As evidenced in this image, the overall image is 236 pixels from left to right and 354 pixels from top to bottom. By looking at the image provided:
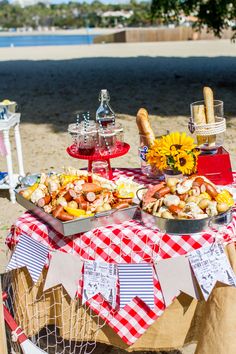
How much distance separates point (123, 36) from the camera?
37219 mm

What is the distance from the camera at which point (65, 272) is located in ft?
8.76

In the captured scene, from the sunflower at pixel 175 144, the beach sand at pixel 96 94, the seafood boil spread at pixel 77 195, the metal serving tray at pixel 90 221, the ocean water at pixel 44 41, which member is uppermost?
the sunflower at pixel 175 144

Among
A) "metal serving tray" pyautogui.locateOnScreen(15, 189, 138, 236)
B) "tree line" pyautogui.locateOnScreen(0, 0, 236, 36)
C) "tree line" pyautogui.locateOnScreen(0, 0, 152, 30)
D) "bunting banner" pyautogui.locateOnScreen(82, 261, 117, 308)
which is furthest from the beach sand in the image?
"tree line" pyautogui.locateOnScreen(0, 0, 152, 30)

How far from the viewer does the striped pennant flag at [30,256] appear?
2742 millimetres

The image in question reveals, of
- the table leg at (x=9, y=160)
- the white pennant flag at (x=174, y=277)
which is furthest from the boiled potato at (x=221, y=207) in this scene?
the table leg at (x=9, y=160)

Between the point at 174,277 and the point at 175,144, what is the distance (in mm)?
704

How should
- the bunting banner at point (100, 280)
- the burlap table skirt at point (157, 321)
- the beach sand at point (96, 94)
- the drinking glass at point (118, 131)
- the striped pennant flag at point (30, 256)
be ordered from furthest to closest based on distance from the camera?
the beach sand at point (96, 94)
the drinking glass at point (118, 131)
the striped pennant flag at point (30, 256)
the bunting banner at point (100, 280)
the burlap table skirt at point (157, 321)

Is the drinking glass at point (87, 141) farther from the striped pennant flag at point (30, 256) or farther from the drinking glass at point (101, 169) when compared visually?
the striped pennant flag at point (30, 256)

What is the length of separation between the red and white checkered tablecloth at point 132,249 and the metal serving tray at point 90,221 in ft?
0.10

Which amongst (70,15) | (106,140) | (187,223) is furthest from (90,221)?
(70,15)

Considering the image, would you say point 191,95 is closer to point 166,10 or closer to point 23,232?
point 166,10

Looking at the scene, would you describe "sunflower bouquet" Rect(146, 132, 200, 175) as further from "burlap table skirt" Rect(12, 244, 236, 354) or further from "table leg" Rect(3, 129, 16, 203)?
"table leg" Rect(3, 129, 16, 203)

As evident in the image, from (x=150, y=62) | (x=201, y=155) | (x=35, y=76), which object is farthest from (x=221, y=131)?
(x=150, y=62)

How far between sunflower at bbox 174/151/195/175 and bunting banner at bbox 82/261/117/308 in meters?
0.62
